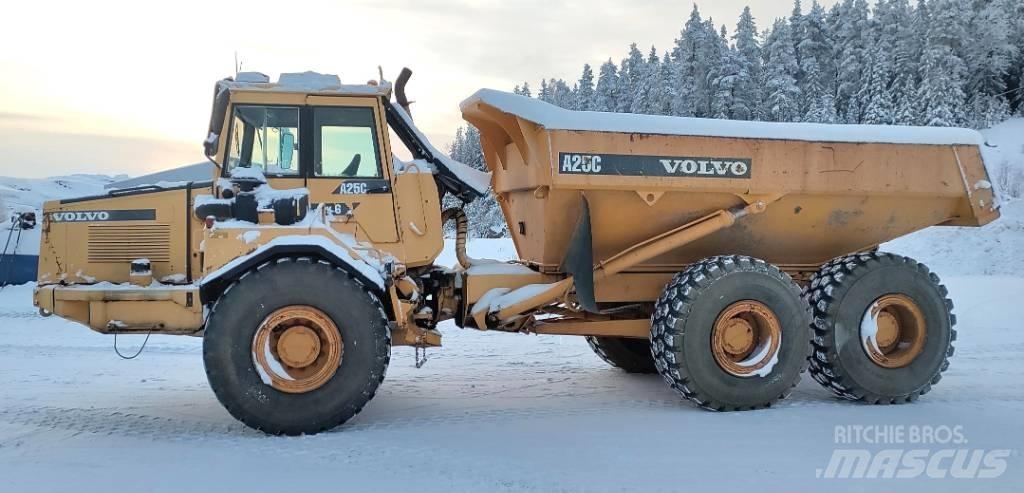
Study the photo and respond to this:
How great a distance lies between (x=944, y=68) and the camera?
150 ft

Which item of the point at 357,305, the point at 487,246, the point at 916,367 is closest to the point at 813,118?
the point at 487,246

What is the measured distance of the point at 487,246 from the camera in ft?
75.5

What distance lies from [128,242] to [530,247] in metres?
3.37

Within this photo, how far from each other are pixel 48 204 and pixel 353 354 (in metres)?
2.76

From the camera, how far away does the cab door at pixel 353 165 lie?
580cm

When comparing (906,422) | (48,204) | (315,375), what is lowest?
(906,422)

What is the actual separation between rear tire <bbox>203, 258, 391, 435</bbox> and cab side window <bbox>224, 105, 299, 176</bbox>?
870mm

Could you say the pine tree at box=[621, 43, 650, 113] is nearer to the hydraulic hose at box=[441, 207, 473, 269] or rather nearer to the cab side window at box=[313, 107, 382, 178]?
the hydraulic hose at box=[441, 207, 473, 269]

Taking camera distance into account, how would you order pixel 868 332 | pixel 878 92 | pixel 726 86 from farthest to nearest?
pixel 878 92
pixel 726 86
pixel 868 332

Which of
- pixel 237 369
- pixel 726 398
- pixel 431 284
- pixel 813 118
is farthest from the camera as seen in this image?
pixel 813 118

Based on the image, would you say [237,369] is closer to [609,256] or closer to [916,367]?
[609,256]

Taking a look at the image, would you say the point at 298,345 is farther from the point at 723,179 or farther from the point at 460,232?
the point at 723,179

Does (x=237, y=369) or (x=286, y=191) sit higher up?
(x=286, y=191)

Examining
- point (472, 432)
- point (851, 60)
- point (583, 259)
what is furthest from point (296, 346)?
point (851, 60)
